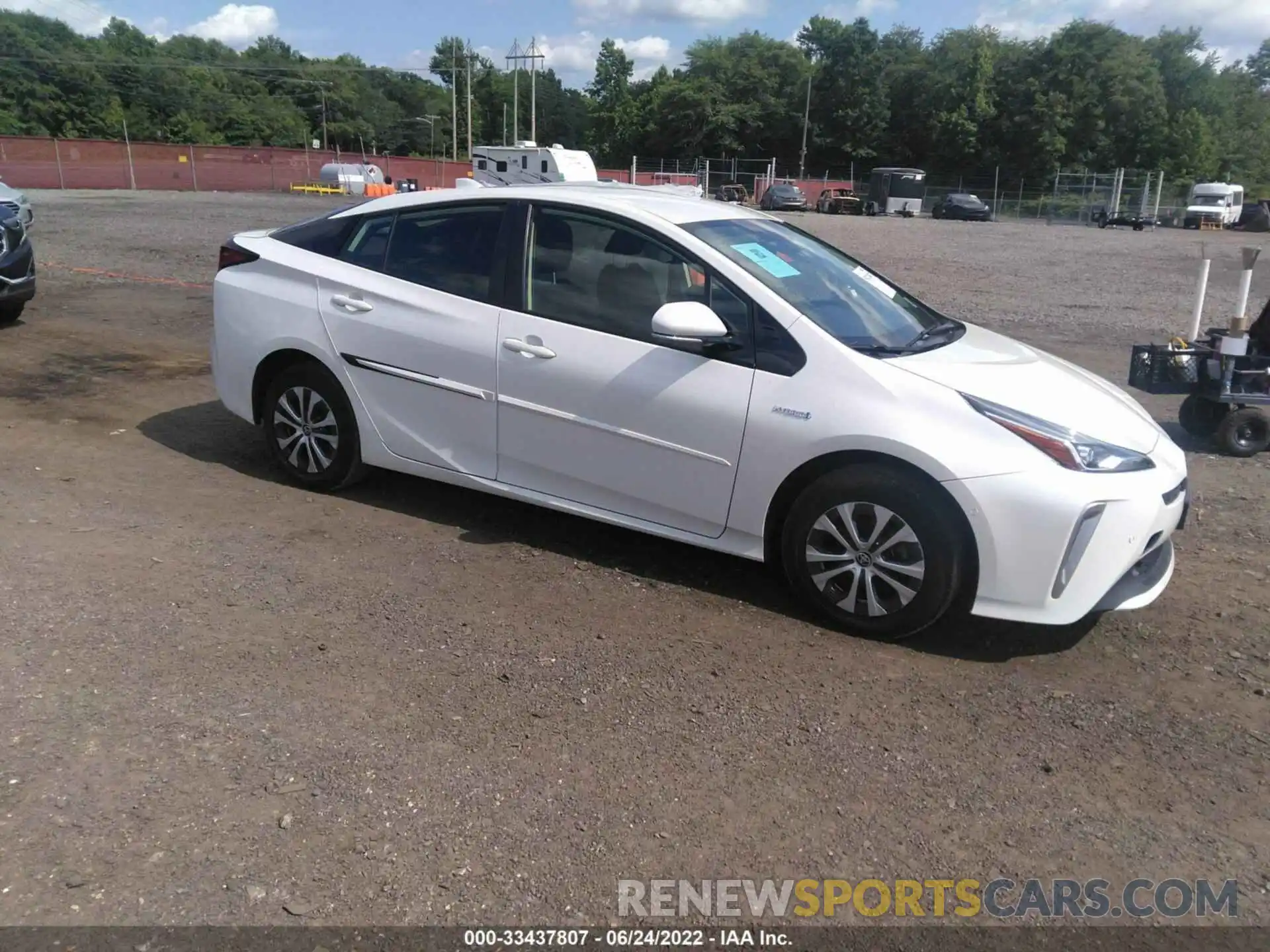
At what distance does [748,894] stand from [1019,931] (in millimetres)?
678

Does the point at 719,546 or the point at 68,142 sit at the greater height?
the point at 68,142

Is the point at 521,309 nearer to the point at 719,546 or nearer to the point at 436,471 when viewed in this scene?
the point at 436,471

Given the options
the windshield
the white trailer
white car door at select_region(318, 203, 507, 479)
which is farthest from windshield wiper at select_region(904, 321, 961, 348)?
the white trailer

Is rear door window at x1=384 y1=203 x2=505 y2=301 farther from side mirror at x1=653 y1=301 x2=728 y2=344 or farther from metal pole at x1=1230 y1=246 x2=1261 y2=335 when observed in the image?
metal pole at x1=1230 y1=246 x2=1261 y2=335

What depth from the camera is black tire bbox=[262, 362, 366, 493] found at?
5184mm

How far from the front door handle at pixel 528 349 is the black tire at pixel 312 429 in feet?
3.49

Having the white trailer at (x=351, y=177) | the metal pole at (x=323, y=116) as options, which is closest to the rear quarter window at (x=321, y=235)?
the white trailer at (x=351, y=177)

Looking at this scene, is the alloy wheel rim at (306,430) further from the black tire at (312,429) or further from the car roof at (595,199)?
the car roof at (595,199)

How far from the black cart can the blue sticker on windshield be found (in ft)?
10.8

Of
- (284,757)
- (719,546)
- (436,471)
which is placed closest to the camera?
(284,757)

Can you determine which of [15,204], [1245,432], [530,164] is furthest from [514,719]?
[530,164]

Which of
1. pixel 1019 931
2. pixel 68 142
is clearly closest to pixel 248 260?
pixel 1019 931

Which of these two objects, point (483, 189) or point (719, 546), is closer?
point (719, 546)

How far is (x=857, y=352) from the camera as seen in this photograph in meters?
4.02
